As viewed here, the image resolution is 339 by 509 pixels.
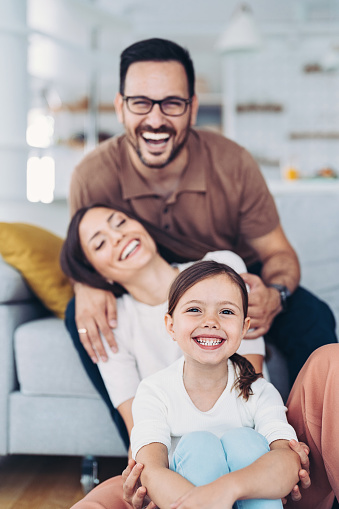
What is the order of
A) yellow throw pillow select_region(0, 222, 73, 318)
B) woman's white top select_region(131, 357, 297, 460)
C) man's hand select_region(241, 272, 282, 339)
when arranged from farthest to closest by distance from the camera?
yellow throw pillow select_region(0, 222, 73, 318)
man's hand select_region(241, 272, 282, 339)
woman's white top select_region(131, 357, 297, 460)

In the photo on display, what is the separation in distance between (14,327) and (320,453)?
1184 mm

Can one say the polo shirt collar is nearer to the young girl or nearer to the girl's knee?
the young girl

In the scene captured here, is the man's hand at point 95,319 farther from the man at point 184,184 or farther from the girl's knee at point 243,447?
the girl's knee at point 243,447

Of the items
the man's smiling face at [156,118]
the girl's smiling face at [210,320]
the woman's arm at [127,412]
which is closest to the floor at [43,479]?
the woman's arm at [127,412]

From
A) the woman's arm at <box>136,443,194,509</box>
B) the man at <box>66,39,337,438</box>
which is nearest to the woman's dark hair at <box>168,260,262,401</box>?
the woman's arm at <box>136,443,194,509</box>

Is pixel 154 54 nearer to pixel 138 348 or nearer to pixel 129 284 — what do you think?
pixel 129 284

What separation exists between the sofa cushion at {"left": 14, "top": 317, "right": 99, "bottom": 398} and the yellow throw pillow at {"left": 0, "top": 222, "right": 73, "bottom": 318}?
20 centimetres

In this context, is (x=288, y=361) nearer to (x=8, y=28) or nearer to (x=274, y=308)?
(x=274, y=308)

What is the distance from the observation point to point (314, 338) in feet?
5.93

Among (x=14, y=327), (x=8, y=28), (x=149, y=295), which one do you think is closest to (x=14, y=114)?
(x=8, y=28)

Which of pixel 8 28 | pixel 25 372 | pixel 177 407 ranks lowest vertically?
pixel 25 372

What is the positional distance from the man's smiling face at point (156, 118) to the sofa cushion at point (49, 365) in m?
0.66

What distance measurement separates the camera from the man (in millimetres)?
1933

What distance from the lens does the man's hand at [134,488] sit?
1149mm
